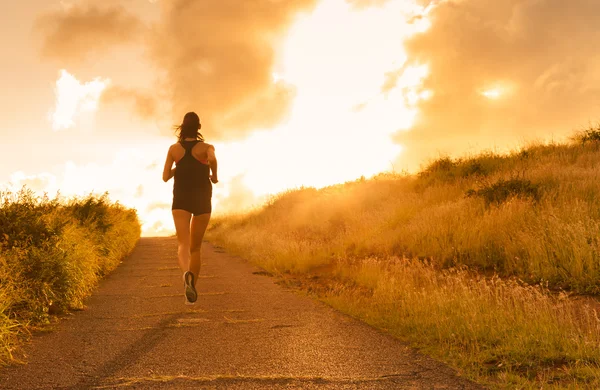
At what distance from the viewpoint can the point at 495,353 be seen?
16.4 ft

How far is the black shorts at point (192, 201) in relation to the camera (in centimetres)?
695

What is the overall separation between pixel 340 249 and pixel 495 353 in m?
8.66

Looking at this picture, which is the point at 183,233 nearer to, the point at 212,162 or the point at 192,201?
the point at 192,201

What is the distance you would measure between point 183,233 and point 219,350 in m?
2.35

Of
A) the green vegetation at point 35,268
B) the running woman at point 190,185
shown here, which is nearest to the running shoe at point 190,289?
the running woman at point 190,185

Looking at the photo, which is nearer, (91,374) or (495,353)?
(91,374)

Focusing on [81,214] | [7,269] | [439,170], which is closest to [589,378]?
[7,269]

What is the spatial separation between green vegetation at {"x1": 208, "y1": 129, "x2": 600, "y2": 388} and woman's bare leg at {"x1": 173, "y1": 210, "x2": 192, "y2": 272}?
2.50 m

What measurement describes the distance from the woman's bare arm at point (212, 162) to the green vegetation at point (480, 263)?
9.18 ft

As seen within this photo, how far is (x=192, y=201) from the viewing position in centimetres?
697

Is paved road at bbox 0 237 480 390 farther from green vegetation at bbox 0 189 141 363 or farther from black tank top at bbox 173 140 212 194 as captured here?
black tank top at bbox 173 140 212 194

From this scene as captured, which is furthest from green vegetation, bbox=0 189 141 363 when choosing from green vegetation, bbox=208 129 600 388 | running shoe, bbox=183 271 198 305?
green vegetation, bbox=208 129 600 388

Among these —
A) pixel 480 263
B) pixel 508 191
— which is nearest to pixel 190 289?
pixel 480 263

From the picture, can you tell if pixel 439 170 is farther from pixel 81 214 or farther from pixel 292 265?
pixel 81 214
